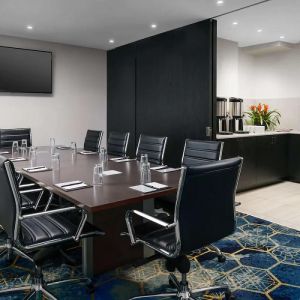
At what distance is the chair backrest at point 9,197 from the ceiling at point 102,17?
2806 mm

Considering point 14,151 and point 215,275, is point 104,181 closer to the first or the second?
point 215,275

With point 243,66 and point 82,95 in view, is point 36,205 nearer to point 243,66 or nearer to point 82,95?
point 82,95

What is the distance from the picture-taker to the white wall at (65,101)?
5.84 m

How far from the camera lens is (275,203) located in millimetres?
4574

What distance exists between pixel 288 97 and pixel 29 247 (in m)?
5.87

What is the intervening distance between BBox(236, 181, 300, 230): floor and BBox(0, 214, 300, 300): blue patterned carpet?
0.80 m

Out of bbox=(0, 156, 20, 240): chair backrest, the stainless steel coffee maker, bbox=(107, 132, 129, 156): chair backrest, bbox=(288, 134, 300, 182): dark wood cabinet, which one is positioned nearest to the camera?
bbox=(0, 156, 20, 240): chair backrest

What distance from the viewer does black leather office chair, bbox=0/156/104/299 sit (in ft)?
5.96

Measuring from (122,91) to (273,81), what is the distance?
121 inches

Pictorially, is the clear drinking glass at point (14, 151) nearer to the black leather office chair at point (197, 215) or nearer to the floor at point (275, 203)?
the black leather office chair at point (197, 215)

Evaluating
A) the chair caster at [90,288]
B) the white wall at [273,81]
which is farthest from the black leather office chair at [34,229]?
the white wall at [273,81]

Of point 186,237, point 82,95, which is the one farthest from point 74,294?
point 82,95

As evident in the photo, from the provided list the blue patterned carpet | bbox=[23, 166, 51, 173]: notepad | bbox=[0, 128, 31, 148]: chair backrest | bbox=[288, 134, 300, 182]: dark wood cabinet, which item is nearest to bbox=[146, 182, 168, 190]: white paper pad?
the blue patterned carpet

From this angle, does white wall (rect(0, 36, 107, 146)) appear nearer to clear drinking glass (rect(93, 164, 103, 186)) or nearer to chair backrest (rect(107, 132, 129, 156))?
chair backrest (rect(107, 132, 129, 156))
